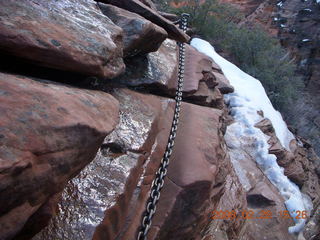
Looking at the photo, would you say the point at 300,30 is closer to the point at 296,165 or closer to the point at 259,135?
the point at 296,165

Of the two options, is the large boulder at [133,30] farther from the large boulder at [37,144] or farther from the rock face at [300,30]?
the rock face at [300,30]

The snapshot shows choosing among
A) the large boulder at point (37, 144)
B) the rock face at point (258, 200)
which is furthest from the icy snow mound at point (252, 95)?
the large boulder at point (37, 144)

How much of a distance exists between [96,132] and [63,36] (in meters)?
0.53

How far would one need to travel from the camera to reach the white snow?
3525mm

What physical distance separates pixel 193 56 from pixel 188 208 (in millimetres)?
1790

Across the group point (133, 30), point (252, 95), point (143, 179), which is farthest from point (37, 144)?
point (252, 95)

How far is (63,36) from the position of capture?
131 cm

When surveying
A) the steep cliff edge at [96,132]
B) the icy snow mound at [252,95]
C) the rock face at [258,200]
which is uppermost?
the steep cliff edge at [96,132]

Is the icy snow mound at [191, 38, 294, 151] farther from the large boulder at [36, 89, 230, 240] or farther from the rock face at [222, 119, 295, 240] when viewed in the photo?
the large boulder at [36, 89, 230, 240]

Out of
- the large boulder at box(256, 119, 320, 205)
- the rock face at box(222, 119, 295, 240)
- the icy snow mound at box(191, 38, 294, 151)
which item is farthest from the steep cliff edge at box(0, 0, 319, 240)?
the icy snow mound at box(191, 38, 294, 151)

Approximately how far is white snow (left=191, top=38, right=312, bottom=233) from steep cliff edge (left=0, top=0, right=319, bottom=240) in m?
1.16

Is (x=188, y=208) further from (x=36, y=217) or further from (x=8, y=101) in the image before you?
(x=8, y=101)

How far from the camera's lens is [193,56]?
2973mm

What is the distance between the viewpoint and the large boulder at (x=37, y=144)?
0.82 meters
